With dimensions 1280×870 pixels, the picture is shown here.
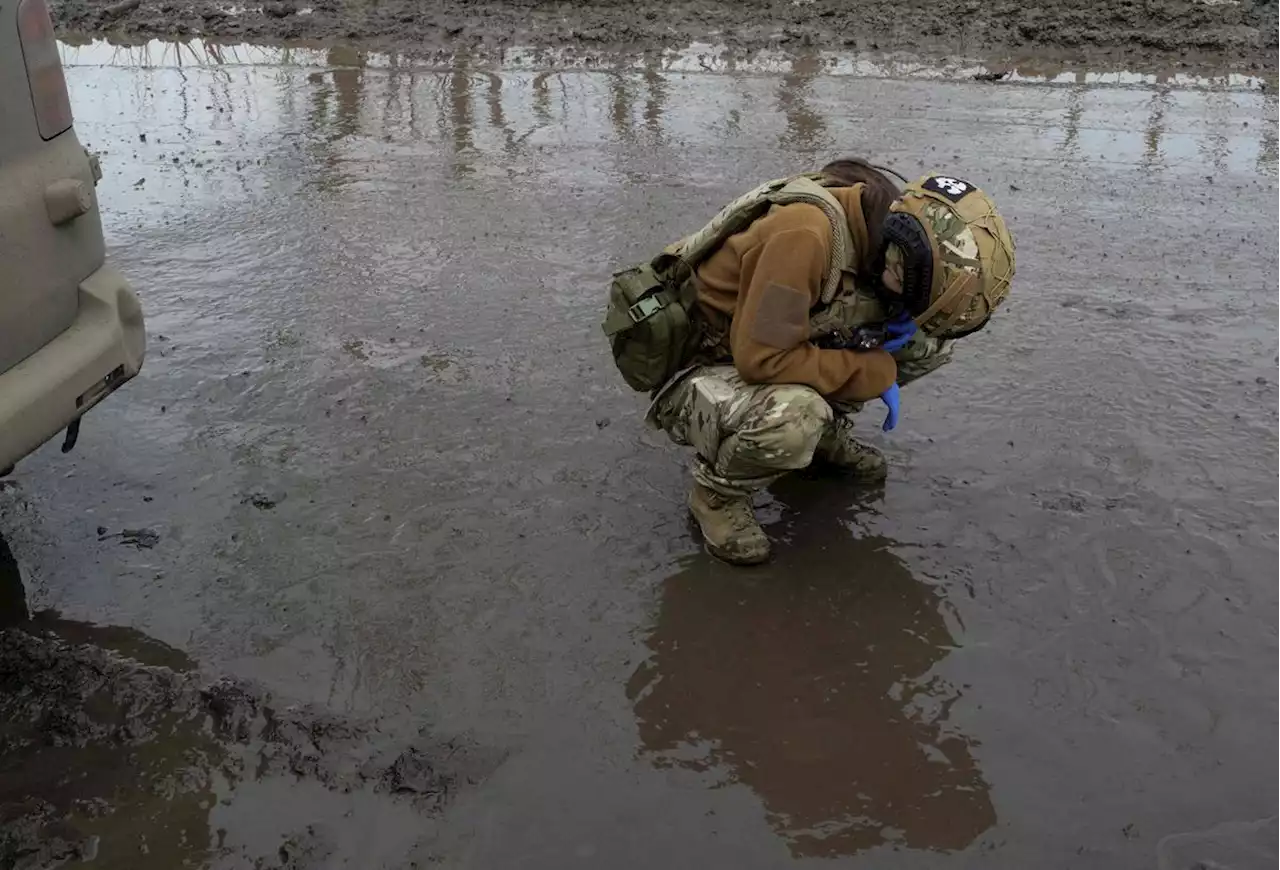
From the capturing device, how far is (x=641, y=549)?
Result: 3412 mm

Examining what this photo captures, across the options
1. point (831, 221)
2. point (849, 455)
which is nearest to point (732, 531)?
point (849, 455)

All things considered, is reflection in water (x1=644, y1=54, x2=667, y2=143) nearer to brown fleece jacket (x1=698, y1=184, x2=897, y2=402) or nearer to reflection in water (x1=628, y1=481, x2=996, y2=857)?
brown fleece jacket (x1=698, y1=184, x2=897, y2=402)


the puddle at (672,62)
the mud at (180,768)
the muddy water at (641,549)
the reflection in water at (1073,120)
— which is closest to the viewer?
the mud at (180,768)

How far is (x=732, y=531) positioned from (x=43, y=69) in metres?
2.19

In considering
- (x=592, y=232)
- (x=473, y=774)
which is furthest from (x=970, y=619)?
(x=592, y=232)

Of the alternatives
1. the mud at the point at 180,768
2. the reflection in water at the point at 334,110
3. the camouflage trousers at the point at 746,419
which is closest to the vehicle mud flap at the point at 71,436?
the mud at the point at 180,768

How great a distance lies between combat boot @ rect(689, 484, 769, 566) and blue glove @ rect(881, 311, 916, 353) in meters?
0.63

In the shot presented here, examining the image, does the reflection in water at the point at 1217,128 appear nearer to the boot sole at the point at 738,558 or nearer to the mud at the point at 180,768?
the boot sole at the point at 738,558

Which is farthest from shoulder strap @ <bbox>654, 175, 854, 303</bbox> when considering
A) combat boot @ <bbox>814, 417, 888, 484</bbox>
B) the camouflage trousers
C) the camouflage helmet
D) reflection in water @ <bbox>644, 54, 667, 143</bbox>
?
reflection in water @ <bbox>644, 54, 667, 143</bbox>

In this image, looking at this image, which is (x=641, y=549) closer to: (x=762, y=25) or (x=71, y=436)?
(x=71, y=436)

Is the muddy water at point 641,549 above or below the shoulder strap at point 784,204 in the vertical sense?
below

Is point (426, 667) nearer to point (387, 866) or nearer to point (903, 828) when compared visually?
point (387, 866)

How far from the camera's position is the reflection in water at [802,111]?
21.3 feet

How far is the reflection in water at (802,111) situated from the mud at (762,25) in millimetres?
536
